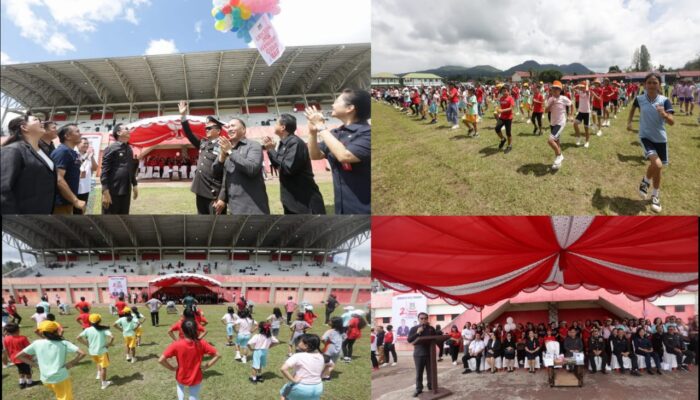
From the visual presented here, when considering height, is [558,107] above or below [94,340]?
above

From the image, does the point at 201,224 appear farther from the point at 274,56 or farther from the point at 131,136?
the point at 274,56

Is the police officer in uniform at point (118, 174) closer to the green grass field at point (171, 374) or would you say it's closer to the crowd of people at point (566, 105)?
the green grass field at point (171, 374)

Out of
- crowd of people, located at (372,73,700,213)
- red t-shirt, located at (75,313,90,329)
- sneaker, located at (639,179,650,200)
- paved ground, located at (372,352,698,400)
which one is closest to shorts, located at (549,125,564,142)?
crowd of people, located at (372,73,700,213)

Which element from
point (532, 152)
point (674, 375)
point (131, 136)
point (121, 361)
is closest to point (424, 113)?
point (532, 152)

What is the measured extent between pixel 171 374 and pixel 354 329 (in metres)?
1.87

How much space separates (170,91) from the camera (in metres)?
3.63

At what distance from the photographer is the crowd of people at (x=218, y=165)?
336cm

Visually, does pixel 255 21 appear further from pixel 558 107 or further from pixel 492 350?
pixel 492 350

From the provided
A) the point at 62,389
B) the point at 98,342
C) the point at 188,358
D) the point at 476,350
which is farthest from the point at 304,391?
the point at 476,350

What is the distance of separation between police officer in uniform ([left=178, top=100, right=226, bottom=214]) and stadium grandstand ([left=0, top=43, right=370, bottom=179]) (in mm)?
127

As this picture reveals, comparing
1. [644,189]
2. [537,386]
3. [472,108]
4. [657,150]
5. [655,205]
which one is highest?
[472,108]

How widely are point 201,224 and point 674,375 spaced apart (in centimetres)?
487

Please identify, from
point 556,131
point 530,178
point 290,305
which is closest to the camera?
point 530,178

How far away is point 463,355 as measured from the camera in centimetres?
485
